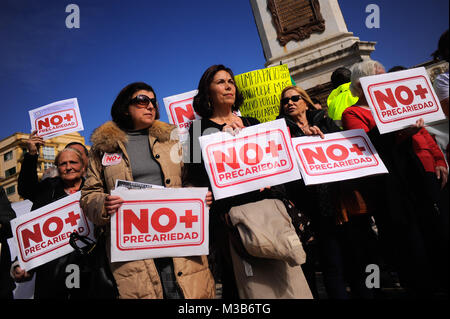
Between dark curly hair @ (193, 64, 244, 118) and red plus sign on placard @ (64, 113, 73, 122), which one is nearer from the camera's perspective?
dark curly hair @ (193, 64, 244, 118)

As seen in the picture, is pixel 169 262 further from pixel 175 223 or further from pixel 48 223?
pixel 48 223

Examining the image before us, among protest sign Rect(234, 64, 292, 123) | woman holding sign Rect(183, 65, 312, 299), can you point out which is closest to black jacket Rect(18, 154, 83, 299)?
woman holding sign Rect(183, 65, 312, 299)

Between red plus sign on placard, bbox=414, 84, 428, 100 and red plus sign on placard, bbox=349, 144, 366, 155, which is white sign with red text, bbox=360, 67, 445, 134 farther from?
red plus sign on placard, bbox=349, 144, 366, 155

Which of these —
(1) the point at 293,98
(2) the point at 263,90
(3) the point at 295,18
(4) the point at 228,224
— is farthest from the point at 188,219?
(3) the point at 295,18

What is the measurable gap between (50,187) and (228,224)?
6.55ft

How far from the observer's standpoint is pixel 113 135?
7.51 ft

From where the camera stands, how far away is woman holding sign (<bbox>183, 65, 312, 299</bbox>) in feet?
6.45

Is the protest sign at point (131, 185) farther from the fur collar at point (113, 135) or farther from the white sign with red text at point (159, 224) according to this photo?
the fur collar at point (113, 135)

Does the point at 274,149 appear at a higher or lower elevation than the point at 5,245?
higher

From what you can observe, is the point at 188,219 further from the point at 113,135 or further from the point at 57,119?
the point at 57,119

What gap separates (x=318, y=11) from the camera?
27.7 feet

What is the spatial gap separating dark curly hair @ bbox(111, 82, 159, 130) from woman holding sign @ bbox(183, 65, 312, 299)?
0.54 meters

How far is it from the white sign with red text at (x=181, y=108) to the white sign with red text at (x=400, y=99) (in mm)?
2100

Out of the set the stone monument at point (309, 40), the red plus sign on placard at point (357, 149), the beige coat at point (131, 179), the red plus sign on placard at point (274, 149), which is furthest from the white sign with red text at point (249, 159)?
the stone monument at point (309, 40)
